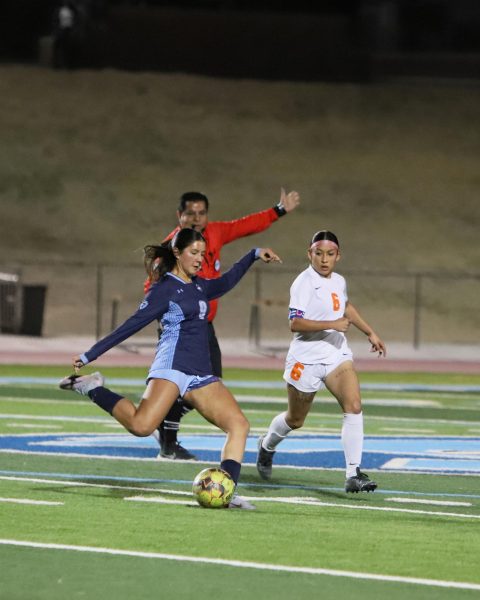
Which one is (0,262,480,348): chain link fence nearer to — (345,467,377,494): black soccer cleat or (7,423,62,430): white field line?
(7,423,62,430): white field line

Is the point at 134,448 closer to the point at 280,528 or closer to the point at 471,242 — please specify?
the point at 280,528

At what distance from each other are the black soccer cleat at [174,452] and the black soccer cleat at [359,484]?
7.90 ft

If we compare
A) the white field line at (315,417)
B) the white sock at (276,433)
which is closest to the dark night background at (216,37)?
the white field line at (315,417)

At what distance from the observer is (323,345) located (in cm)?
1202

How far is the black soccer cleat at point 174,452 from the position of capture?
13.6m

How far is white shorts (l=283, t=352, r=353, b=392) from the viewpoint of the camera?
12.0m

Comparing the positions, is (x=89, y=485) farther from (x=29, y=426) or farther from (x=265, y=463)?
(x=29, y=426)

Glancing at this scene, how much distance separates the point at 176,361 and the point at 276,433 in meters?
1.68

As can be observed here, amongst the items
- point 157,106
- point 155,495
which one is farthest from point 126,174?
point 155,495

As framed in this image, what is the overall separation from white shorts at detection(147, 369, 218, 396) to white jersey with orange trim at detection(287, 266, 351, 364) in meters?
1.13

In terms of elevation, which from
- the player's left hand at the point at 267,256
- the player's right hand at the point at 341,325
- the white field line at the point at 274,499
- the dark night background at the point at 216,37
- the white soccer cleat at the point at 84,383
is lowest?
the white field line at the point at 274,499

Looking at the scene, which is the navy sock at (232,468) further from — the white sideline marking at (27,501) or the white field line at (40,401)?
A: the white field line at (40,401)

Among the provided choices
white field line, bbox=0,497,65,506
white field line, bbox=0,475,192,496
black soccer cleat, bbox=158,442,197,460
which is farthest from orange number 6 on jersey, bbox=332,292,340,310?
white field line, bbox=0,497,65,506

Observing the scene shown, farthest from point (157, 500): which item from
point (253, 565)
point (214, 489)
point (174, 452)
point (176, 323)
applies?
point (174, 452)
